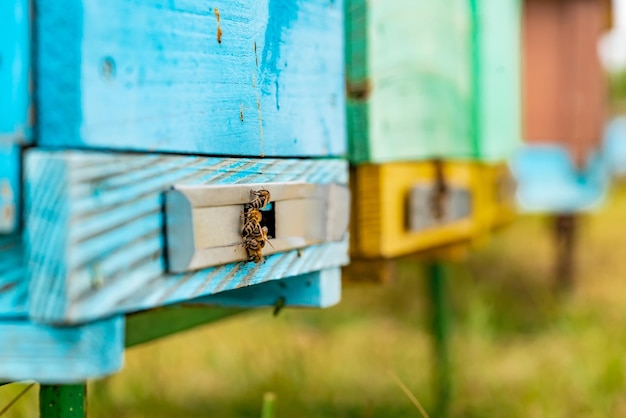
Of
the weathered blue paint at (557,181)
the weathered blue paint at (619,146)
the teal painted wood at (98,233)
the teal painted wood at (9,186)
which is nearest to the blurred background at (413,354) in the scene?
the weathered blue paint at (557,181)

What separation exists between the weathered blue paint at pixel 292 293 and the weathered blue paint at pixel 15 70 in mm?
560

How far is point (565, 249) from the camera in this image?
444 cm

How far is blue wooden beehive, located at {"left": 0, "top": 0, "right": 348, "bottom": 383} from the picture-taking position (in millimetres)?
782

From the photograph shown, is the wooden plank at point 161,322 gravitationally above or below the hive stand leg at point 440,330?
above

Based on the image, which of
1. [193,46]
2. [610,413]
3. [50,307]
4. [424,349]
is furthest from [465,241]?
[50,307]

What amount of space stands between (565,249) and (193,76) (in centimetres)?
382

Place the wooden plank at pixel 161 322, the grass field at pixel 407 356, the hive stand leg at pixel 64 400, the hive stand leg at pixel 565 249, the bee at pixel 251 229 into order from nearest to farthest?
the bee at pixel 251 229 < the hive stand leg at pixel 64 400 < the wooden plank at pixel 161 322 < the grass field at pixel 407 356 < the hive stand leg at pixel 565 249

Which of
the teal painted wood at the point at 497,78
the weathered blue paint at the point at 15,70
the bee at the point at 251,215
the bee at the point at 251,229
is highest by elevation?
the teal painted wood at the point at 497,78

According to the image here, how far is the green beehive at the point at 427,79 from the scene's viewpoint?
5.32 ft

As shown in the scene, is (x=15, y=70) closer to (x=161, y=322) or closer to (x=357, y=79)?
(x=161, y=322)

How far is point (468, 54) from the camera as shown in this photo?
7.15ft

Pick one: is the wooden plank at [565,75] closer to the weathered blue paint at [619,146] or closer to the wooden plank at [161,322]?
the weathered blue paint at [619,146]

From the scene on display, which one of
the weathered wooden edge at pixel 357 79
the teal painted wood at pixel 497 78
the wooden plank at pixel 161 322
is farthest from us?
the teal painted wood at pixel 497 78

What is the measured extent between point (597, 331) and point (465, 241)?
4.68 feet
